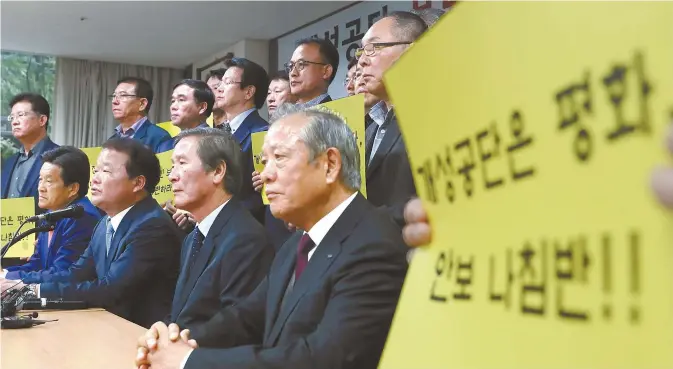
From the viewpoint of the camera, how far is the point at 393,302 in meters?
1.18

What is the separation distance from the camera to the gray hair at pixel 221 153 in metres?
2.07

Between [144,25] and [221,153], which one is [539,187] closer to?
[221,153]

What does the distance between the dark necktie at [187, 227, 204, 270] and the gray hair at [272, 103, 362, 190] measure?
682 mm

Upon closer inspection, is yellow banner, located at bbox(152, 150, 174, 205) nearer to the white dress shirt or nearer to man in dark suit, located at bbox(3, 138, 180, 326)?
man in dark suit, located at bbox(3, 138, 180, 326)

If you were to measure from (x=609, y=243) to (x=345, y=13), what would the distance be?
5.81 metres

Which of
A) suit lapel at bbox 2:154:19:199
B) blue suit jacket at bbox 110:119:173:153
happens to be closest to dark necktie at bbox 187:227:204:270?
blue suit jacket at bbox 110:119:173:153

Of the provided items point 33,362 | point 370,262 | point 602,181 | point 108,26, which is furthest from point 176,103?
point 108,26

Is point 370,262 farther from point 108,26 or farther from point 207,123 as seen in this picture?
point 108,26

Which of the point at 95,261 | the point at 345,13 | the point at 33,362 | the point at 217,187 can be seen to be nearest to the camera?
the point at 33,362

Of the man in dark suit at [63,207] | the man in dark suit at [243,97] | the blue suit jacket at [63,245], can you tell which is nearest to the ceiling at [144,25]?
the man in dark suit at [243,97]

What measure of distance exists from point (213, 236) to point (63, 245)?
1.24 metres

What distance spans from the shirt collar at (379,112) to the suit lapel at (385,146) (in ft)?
0.55

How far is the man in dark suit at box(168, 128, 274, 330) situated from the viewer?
1.80m

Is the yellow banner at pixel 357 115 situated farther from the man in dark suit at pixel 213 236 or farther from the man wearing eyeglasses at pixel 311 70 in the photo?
the man wearing eyeglasses at pixel 311 70
